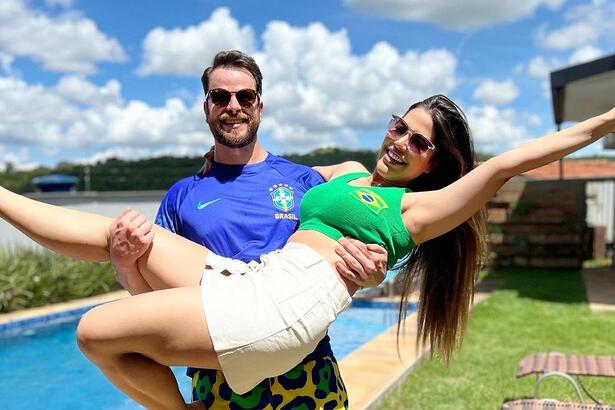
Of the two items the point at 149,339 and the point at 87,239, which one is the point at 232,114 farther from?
the point at 149,339

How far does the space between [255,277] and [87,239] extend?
567 millimetres

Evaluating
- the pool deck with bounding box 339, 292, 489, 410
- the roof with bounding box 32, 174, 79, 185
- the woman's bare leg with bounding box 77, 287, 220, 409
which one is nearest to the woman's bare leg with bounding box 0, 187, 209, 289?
the woman's bare leg with bounding box 77, 287, 220, 409

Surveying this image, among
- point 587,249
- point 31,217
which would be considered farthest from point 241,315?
point 587,249

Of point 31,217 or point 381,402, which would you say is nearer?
point 31,217

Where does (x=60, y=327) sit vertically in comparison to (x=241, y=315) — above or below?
below

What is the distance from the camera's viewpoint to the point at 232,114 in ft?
8.16

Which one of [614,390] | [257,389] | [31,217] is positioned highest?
[31,217]

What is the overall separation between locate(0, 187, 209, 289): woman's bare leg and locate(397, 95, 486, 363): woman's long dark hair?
1041mm

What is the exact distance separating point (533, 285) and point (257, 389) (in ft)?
33.1

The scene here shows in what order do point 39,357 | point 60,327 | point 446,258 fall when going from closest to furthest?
Answer: point 446,258
point 39,357
point 60,327

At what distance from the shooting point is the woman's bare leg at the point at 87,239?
6.63 ft

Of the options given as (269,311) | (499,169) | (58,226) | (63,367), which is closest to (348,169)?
(499,169)

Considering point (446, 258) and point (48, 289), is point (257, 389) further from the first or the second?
point (48, 289)

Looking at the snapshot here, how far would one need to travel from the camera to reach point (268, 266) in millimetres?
2047
